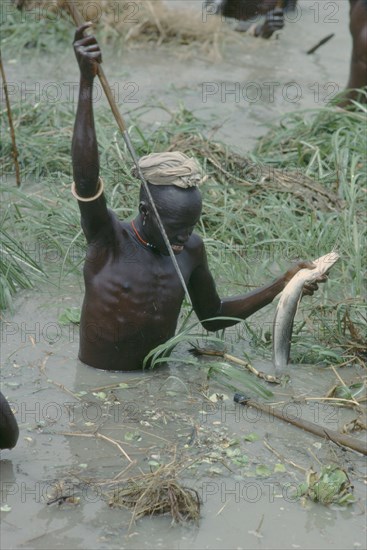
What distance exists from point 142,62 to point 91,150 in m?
5.34

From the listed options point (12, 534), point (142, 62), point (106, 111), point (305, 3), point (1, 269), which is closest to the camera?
point (12, 534)

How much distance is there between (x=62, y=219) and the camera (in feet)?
20.3

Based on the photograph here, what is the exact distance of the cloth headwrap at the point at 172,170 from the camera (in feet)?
14.8

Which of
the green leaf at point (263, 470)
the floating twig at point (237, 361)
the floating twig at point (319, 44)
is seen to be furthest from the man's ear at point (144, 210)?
the floating twig at point (319, 44)

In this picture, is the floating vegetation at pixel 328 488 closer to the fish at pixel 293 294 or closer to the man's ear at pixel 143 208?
the fish at pixel 293 294

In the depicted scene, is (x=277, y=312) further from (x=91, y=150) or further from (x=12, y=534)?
(x=12, y=534)

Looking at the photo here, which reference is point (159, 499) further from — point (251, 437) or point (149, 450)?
point (251, 437)

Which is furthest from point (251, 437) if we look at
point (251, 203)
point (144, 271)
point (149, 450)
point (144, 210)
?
point (251, 203)

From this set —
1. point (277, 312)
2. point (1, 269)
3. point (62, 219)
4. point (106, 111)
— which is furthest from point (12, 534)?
point (106, 111)

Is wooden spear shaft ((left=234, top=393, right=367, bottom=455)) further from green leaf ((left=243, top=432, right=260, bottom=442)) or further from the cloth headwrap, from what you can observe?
the cloth headwrap

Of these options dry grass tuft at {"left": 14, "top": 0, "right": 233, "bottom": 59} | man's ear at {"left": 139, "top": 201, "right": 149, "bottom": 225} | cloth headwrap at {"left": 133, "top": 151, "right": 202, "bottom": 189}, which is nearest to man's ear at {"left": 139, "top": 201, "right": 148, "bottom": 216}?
man's ear at {"left": 139, "top": 201, "right": 149, "bottom": 225}

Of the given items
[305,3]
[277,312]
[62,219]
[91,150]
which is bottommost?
[305,3]

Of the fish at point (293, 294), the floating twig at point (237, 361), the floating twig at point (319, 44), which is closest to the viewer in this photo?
the fish at point (293, 294)

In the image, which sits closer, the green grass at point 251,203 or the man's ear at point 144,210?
the man's ear at point 144,210
